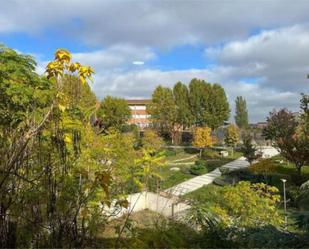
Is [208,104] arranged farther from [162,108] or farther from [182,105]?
[162,108]

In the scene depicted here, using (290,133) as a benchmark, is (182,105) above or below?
above

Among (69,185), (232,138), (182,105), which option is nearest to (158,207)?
(69,185)

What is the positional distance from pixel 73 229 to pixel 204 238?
4.77 feet

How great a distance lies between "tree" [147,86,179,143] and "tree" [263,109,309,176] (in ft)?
36.1

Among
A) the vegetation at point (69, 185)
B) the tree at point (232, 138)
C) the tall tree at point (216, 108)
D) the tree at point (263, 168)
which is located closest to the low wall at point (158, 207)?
the vegetation at point (69, 185)

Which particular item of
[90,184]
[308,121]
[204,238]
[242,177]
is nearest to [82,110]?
[90,184]

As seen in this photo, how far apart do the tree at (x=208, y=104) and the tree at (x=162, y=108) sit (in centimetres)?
238

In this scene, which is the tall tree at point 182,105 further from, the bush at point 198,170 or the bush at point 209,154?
the bush at point 198,170

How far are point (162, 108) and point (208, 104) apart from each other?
199 inches

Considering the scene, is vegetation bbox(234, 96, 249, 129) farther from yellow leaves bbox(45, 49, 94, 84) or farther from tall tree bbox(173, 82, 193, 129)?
yellow leaves bbox(45, 49, 94, 84)

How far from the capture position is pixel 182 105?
122ft

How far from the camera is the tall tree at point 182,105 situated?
36625mm

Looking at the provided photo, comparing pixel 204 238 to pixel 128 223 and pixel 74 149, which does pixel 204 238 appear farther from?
pixel 74 149

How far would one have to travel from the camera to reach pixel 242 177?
17547 millimetres
